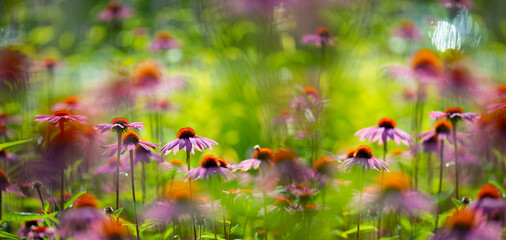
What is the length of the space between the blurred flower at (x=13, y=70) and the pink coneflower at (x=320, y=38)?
0.68 m

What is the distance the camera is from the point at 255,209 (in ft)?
2.76

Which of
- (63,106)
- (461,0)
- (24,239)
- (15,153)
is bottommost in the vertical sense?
(24,239)

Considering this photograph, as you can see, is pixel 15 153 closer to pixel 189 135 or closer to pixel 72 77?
pixel 189 135

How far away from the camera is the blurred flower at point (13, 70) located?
109 centimetres

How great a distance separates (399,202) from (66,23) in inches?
161

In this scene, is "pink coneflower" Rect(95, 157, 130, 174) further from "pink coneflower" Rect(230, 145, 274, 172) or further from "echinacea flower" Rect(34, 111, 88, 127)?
"pink coneflower" Rect(230, 145, 274, 172)

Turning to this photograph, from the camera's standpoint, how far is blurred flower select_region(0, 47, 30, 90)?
1095mm

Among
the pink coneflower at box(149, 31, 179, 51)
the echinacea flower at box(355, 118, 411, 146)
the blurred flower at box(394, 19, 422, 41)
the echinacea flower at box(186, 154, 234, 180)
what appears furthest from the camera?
the blurred flower at box(394, 19, 422, 41)

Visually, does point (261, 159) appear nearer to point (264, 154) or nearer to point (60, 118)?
point (264, 154)

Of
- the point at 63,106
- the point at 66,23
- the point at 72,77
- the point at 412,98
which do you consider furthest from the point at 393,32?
the point at 66,23

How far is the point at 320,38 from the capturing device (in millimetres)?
1191

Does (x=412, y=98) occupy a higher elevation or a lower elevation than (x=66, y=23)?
lower

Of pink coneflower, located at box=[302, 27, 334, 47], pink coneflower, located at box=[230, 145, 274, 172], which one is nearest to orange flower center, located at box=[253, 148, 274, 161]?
pink coneflower, located at box=[230, 145, 274, 172]

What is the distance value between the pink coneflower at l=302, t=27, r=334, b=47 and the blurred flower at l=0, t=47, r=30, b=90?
2.22ft
